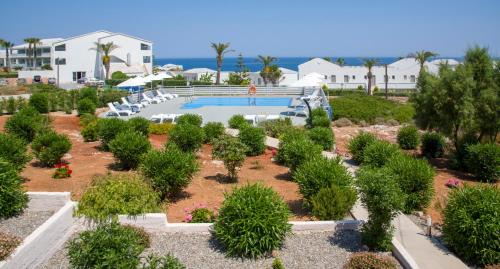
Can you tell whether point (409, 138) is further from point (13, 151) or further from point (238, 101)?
point (238, 101)

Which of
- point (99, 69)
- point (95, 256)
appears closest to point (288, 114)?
point (95, 256)

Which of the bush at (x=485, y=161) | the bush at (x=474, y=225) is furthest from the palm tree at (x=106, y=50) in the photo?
the bush at (x=474, y=225)

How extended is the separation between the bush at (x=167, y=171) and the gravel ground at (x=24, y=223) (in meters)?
2.35

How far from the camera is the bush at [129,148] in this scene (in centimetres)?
1420

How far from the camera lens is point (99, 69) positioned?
68375mm

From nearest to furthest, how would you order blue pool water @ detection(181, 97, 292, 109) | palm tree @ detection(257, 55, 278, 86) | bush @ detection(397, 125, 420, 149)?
bush @ detection(397, 125, 420, 149) < blue pool water @ detection(181, 97, 292, 109) < palm tree @ detection(257, 55, 278, 86)

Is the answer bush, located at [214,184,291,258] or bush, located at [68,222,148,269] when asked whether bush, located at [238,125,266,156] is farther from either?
bush, located at [68,222,148,269]

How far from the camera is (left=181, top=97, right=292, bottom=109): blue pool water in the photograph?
120ft

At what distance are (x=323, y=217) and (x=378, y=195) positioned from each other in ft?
7.01

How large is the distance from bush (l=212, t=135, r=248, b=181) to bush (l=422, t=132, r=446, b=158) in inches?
345

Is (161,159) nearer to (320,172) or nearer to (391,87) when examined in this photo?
(320,172)

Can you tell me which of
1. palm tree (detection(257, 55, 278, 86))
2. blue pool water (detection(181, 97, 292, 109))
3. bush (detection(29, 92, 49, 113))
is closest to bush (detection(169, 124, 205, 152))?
bush (detection(29, 92, 49, 113))

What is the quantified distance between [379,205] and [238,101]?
31075 millimetres

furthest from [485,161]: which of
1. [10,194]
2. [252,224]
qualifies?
[10,194]
